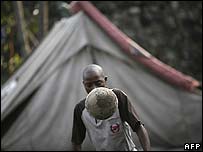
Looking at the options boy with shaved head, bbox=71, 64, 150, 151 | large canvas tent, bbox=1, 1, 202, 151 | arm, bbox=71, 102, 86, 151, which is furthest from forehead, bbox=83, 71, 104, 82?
large canvas tent, bbox=1, 1, 202, 151

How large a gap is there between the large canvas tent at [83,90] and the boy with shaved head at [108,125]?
8.15 feet

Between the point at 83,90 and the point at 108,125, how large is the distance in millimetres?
2756

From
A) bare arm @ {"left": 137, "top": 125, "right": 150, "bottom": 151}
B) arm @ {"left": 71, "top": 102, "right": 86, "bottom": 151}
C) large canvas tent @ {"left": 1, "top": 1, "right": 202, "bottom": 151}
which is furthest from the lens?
large canvas tent @ {"left": 1, "top": 1, "right": 202, "bottom": 151}

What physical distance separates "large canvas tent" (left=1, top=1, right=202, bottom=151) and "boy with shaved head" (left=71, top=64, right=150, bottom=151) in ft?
8.15

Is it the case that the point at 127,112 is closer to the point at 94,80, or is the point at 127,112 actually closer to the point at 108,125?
the point at 108,125

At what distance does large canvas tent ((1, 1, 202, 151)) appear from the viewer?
595 centimetres

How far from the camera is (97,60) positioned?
6.17 meters

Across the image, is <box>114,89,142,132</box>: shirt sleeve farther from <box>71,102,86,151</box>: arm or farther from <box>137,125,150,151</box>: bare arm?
<box>71,102,86,151</box>: arm

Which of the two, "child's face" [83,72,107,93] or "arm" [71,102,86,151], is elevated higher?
"child's face" [83,72,107,93]

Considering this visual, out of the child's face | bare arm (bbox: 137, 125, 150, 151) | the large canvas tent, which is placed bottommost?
bare arm (bbox: 137, 125, 150, 151)

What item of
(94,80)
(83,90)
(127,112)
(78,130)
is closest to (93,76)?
(94,80)

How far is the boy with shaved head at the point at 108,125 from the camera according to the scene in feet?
10.3

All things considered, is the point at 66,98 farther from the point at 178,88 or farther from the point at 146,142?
the point at 146,142

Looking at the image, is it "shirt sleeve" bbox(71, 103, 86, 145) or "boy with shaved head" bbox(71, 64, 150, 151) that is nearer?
"boy with shaved head" bbox(71, 64, 150, 151)
